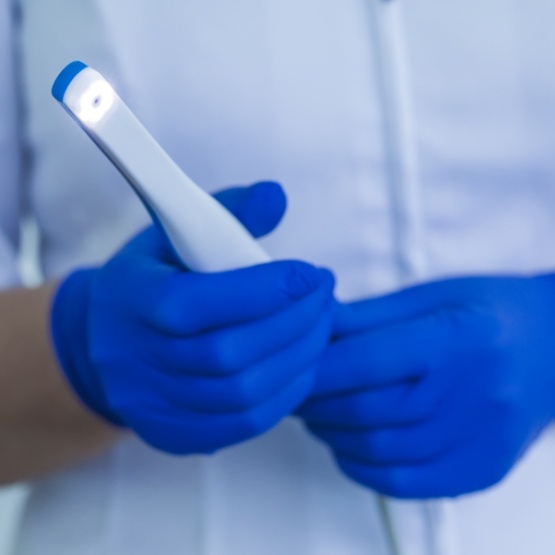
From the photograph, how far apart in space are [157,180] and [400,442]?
0.19 metres

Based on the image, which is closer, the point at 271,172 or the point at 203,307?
the point at 203,307

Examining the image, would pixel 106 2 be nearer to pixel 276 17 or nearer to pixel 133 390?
pixel 276 17

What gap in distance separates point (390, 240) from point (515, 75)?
0.36 ft

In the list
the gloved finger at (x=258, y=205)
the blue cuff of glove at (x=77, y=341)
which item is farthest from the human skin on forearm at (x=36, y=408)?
the gloved finger at (x=258, y=205)

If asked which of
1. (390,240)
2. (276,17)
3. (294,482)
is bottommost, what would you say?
(294,482)

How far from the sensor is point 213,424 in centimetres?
38

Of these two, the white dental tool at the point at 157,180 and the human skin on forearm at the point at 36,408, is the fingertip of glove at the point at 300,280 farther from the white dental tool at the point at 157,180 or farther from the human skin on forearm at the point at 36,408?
the human skin on forearm at the point at 36,408

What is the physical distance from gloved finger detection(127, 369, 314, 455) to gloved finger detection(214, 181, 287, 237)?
0.27 feet

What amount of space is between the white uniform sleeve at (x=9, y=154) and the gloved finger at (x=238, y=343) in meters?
0.17

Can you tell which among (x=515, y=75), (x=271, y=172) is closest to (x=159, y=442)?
(x=271, y=172)

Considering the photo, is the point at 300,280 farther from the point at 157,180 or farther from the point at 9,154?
the point at 9,154

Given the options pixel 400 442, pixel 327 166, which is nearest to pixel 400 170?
pixel 327 166

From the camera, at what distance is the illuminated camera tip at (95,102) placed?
288mm

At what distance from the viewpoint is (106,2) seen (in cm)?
45
